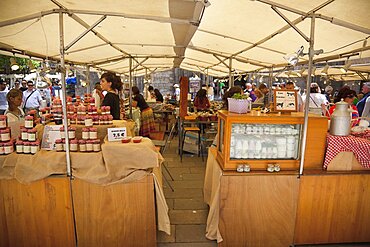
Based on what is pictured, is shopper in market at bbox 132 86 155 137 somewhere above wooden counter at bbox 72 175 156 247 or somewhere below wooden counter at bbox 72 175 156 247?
above

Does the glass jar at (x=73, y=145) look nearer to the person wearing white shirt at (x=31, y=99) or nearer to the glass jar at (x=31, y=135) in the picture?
the glass jar at (x=31, y=135)

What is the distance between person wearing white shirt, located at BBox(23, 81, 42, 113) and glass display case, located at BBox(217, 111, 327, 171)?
655 centimetres

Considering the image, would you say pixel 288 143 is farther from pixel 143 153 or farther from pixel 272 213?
pixel 143 153

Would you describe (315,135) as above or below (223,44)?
below

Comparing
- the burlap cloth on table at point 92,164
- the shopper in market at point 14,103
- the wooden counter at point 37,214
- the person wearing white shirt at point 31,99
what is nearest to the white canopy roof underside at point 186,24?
the shopper in market at point 14,103

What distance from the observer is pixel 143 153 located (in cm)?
221

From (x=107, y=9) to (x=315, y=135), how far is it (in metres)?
2.39

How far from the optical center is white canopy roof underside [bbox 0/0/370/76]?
226 centimetres

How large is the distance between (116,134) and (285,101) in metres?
1.72

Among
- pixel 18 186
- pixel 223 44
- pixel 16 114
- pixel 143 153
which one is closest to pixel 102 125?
pixel 143 153

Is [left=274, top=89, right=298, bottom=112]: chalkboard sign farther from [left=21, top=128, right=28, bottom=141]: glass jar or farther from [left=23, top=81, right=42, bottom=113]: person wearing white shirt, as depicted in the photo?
[left=23, top=81, right=42, bottom=113]: person wearing white shirt

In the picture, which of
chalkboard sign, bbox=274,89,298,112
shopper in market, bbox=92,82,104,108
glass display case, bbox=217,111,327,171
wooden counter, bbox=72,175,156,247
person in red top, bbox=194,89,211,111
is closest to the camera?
wooden counter, bbox=72,175,156,247

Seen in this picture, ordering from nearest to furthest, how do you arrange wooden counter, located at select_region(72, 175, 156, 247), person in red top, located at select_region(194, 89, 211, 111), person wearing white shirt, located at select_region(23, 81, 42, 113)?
wooden counter, located at select_region(72, 175, 156, 247), person in red top, located at select_region(194, 89, 211, 111), person wearing white shirt, located at select_region(23, 81, 42, 113)

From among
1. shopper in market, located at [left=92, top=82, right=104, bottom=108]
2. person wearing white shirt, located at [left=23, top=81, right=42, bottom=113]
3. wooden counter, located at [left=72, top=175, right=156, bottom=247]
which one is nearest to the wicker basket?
wooden counter, located at [left=72, top=175, right=156, bottom=247]
